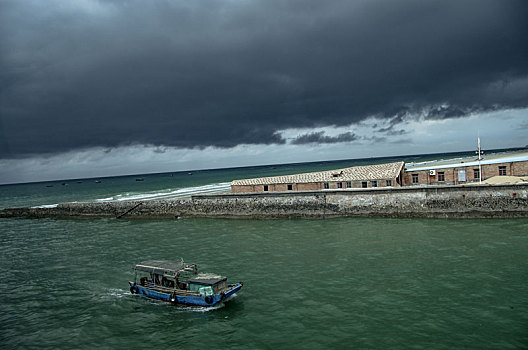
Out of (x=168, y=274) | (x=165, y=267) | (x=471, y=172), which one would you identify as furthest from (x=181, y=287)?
(x=471, y=172)

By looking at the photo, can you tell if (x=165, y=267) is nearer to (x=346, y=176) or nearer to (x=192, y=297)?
(x=192, y=297)

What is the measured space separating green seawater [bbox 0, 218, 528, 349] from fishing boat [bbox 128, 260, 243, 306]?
0.63 metres

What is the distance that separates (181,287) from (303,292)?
754 centimetres

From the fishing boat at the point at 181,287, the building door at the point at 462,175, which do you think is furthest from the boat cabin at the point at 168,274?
the building door at the point at 462,175

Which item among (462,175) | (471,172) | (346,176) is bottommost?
(462,175)

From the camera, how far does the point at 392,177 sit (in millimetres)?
42750

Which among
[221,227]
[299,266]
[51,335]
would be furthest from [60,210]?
[299,266]

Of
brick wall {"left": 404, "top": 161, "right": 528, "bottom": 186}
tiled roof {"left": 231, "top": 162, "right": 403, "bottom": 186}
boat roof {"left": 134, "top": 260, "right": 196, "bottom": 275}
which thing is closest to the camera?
boat roof {"left": 134, "top": 260, "right": 196, "bottom": 275}

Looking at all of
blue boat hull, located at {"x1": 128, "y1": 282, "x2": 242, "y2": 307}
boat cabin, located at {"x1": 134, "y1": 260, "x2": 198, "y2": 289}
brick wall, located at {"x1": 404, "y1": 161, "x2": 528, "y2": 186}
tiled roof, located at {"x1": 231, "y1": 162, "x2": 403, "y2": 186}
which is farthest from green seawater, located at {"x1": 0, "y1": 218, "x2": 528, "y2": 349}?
brick wall, located at {"x1": 404, "y1": 161, "x2": 528, "y2": 186}

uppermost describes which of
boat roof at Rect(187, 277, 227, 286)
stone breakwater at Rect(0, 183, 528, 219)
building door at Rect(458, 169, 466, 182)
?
building door at Rect(458, 169, 466, 182)

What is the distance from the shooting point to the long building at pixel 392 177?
1678 inches

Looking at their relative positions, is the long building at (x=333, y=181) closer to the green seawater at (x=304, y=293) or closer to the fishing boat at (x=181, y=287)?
the green seawater at (x=304, y=293)

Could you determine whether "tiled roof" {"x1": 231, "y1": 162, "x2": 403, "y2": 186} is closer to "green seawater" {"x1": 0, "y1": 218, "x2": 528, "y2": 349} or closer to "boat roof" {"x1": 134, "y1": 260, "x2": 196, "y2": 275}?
"green seawater" {"x1": 0, "y1": 218, "x2": 528, "y2": 349}

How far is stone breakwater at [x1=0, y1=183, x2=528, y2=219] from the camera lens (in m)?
35.7
